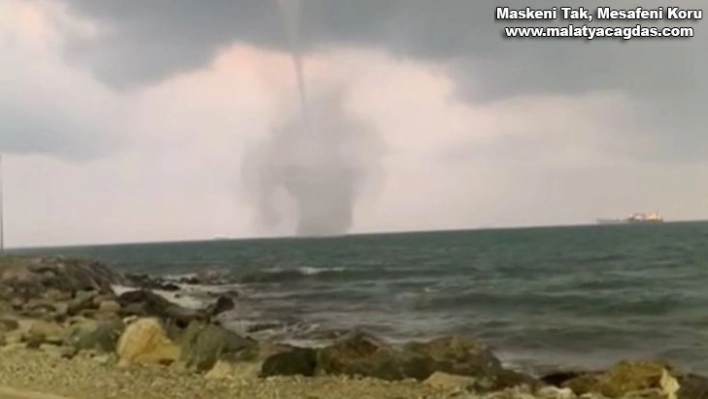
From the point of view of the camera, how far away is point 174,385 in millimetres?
6730

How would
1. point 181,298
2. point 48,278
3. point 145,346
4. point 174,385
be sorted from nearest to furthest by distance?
point 174,385 < point 145,346 < point 48,278 < point 181,298

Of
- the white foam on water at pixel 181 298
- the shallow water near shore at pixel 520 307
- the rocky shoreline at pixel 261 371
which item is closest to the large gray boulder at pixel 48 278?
the white foam on water at pixel 181 298

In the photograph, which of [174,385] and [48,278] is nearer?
[174,385]

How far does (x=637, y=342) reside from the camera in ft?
39.9

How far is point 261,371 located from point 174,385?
2.83 feet

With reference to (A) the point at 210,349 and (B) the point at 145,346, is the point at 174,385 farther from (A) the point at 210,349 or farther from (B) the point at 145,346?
(B) the point at 145,346

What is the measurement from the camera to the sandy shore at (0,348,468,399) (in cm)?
649

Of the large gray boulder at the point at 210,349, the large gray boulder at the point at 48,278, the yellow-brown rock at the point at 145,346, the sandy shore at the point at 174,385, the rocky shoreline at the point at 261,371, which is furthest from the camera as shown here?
the large gray boulder at the point at 48,278

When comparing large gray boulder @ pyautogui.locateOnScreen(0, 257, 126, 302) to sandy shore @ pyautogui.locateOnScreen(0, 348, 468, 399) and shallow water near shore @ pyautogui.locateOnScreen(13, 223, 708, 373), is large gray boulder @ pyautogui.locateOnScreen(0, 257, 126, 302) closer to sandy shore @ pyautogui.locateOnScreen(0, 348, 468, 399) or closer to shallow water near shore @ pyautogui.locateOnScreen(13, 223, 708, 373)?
shallow water near shore @ pyautogui.locateOnScreen(13, 223, 708, 373)

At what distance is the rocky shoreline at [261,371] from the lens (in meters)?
6.70

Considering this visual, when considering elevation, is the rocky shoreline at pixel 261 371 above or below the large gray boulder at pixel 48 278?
below

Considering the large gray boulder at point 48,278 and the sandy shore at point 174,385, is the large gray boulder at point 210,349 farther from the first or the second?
the large gray boulder at point 48,278

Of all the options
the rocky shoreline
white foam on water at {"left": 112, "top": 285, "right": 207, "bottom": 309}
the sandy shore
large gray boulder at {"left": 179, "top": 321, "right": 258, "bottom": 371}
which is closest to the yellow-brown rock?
the rocky shoreline

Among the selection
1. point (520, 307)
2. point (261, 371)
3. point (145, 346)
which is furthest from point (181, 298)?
point (261, 371)
